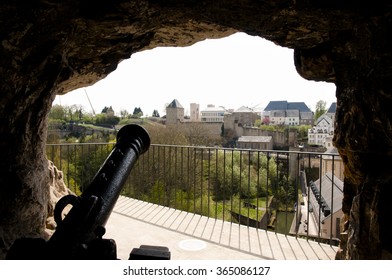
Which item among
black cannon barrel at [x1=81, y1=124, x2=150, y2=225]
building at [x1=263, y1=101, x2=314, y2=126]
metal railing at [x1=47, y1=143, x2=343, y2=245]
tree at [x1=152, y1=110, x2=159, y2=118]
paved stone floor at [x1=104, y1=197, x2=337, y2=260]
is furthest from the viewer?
building at [x1=263, y1=101, x2=314, y2=126]

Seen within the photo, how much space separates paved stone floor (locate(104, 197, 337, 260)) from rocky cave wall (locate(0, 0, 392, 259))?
2.29 ft

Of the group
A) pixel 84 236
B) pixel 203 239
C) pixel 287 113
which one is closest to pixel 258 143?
pixel 203 239

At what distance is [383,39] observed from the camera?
232 centimetres

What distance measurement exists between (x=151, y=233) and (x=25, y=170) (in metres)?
2.17

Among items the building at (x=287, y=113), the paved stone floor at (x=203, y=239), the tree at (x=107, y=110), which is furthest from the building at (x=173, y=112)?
the paved stone floor at (x=203, y=239)

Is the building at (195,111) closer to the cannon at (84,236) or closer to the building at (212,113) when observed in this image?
the building at (212,113)

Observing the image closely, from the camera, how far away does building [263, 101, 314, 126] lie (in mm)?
62159

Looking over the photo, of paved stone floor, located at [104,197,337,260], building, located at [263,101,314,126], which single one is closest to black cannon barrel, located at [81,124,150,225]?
paved stone floor, located at [104,197,337,260]

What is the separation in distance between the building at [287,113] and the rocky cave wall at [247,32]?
58381mm

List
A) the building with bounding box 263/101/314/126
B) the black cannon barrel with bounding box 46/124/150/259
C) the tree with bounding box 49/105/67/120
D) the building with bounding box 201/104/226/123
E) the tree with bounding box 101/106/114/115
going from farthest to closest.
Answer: the building with bounding box 201/104/226/123 < the building with bounding box 263/101/314/126 < the tree with bounding box 101/106/114/115 < the tree with bounding box 49/105/67/120 < the black cannon barrel with bounding box 46/124/150/259

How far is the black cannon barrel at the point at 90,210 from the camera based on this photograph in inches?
57.8

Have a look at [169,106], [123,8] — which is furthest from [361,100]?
[169,106]

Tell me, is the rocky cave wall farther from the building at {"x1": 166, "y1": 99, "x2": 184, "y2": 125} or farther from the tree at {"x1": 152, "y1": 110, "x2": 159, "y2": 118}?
the tree at {"x1": 152, "y1": 110, "x2": 159, "y2": 118}
